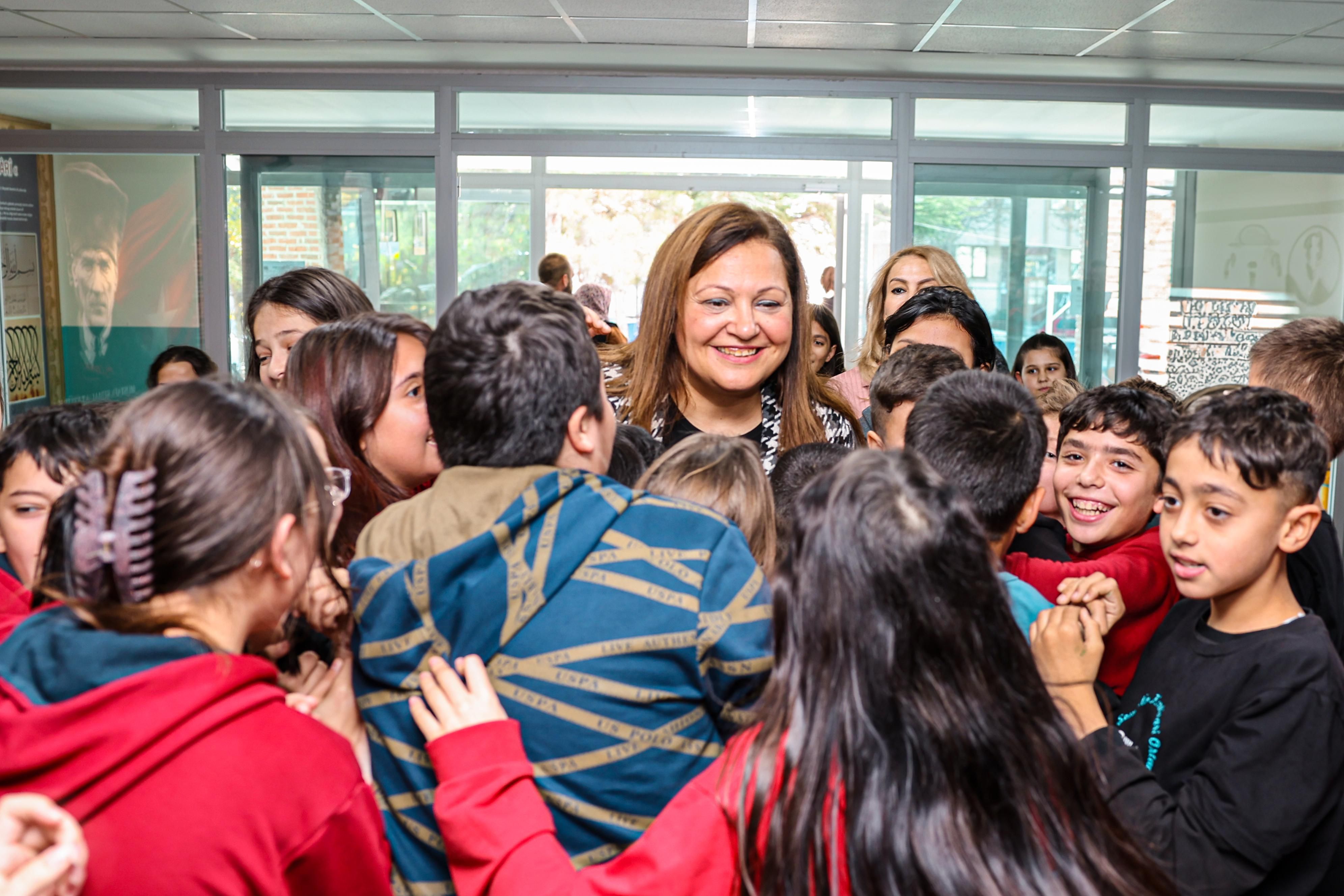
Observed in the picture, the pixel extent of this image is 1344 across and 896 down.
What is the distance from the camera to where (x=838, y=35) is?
5555 mm

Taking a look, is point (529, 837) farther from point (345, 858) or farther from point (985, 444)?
point (985, 444)

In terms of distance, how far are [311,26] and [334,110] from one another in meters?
0.82

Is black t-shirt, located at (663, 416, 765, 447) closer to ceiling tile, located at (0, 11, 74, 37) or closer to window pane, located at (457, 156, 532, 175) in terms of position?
window pane, located at (457, 156, 532, 175)

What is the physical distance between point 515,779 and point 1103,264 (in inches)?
249

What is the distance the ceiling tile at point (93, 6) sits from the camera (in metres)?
5.04

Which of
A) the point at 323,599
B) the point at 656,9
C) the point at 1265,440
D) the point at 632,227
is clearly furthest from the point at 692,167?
the point at 323,599

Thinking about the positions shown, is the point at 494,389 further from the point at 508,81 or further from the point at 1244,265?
the point at 1244,265

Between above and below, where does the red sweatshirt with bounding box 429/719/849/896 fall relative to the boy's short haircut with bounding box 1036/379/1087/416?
below

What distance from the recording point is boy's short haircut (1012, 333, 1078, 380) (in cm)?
554

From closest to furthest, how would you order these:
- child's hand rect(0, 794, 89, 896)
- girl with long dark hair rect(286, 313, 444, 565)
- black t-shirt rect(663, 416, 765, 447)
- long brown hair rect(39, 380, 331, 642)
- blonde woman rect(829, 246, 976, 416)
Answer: child's hand rect(0, 794, 89, 896), long brown hair rect(39, 380, 331, 642), girl with long dark hair rect(286, 313, 444, 565), black t-shirt rect(663, 416, 765, 447), blonde woman rect(829, 246, 976, 416)

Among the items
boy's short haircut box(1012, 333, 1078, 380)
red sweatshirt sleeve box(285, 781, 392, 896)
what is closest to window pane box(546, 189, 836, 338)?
boy's short haircut box(1012, 333, 1078, 380)

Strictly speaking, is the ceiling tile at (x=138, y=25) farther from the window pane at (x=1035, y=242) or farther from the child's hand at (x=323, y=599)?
the child's hand at (x=323, y=599)

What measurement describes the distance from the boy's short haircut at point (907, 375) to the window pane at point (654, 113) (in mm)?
4094

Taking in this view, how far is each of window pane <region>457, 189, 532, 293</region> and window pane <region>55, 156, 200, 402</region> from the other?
5.59 feet
